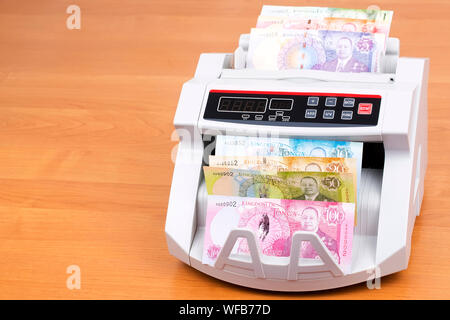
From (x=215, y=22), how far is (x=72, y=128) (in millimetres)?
690

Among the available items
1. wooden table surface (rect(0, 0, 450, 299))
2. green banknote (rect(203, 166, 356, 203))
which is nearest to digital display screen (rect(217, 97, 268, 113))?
green banknote (rect(203, 166, 356, 203))

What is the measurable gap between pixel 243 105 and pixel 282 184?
0.50 ft

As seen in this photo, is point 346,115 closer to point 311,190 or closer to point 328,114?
point 328,114

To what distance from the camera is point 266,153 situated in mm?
1254

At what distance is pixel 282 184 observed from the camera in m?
1.23

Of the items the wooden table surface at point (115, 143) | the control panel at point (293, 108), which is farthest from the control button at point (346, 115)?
the wooden table surface at point (115, 143)

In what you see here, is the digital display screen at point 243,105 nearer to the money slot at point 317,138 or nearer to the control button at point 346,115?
the money slot at point 317,138

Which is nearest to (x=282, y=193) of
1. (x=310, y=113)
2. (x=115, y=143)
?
(x=310, y=113)

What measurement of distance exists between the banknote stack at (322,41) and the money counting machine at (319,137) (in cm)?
4

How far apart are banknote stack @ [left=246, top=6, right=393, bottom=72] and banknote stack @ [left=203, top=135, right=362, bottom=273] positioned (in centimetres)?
20

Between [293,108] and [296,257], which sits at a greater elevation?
[293,108]

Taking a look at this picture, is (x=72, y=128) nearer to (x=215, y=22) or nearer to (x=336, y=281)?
(x=215, y=22)

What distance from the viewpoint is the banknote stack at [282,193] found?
3.98ft

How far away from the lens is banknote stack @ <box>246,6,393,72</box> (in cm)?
136
